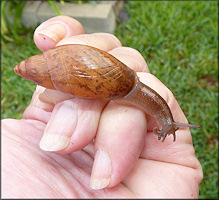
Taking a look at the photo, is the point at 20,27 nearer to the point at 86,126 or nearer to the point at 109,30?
the point at 109,30

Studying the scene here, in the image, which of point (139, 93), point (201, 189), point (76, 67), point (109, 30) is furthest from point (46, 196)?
point (109, 30)

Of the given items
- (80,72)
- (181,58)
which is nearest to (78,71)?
(80,72)

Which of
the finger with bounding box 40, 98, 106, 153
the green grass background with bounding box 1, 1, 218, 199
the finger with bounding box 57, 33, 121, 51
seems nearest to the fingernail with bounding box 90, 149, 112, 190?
the finger with bounding box 40, 98, 106, 153

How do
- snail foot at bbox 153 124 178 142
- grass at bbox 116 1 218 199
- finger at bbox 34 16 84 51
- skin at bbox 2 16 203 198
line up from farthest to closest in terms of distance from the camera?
grass at bbox 116 1 218 199 → finger at bbox 34 16 84 51 → snail foot at bbox 153 124 178 142 → skin at bbox 2 16 203 198

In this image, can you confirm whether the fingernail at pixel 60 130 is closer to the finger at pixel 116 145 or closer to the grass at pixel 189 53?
the finger at pixel 116 145

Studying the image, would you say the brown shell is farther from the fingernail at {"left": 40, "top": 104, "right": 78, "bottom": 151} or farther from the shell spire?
the fingernail at {"left": 40, "top": 104, "right": 78, "bottom": 151}

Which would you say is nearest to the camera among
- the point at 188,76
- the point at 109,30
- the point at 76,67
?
the point at 76,67
